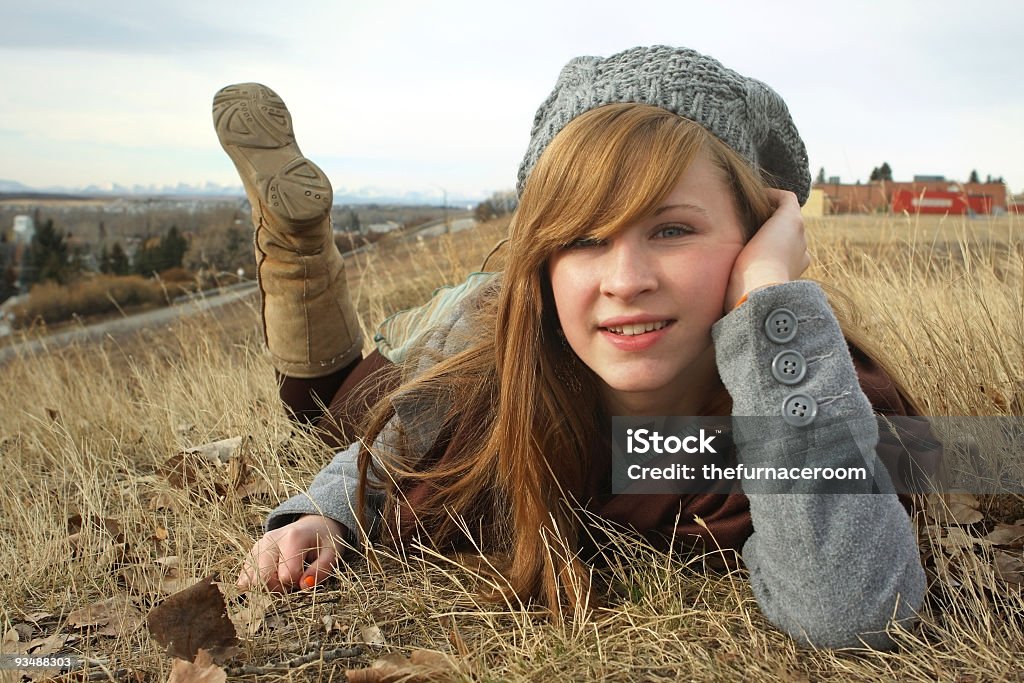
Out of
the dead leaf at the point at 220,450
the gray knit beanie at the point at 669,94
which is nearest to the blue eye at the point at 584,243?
the gray knit beanie at the point at 669,94

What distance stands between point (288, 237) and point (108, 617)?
169 cm

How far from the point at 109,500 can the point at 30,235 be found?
103 ft

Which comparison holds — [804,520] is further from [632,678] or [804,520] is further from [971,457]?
[971,457]

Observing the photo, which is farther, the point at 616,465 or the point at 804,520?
the point at 616,465

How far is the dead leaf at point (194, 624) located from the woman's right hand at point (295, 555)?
0.28m

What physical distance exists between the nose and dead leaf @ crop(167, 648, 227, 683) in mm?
1115

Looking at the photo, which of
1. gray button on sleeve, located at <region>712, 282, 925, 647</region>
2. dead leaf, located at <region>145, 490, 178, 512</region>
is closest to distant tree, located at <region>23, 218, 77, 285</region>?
dead leaf, located at <region>145, 490, 178, 512</region>

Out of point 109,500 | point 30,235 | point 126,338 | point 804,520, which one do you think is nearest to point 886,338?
point 804,520

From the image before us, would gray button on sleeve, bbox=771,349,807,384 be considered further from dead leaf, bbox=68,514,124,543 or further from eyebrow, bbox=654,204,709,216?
dead leaf, bbox=68,514,124,543

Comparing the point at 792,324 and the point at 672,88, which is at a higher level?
the point at 672,88

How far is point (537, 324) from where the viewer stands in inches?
81.8

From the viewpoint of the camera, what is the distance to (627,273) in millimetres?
1793

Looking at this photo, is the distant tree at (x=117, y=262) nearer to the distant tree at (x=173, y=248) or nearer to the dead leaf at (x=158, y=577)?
the distant tree at (x=173, y=248)

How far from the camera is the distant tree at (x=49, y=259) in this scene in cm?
2647
